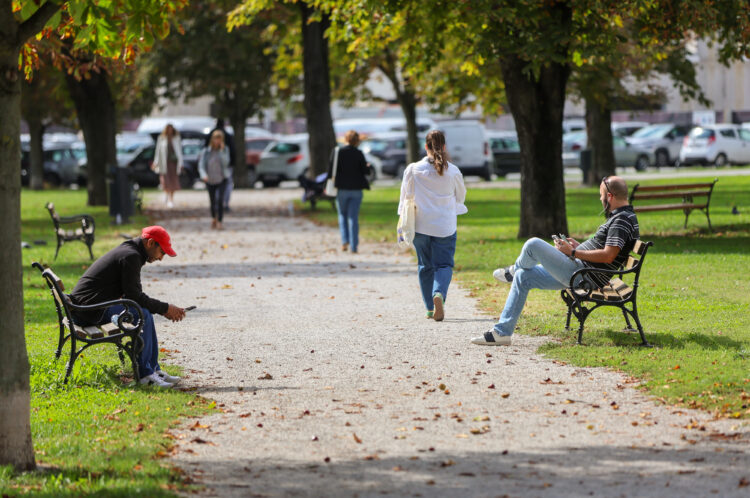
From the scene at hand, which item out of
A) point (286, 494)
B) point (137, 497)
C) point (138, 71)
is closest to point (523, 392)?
point (286, 494)

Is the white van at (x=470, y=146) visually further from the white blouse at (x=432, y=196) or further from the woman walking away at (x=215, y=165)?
the white blouse at (x=432, y=196)

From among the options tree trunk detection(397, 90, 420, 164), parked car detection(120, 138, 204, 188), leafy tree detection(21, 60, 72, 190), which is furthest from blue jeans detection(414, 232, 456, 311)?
leafy tree detection(21, 60, 72, 190)

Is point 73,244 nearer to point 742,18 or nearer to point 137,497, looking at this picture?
point 742,18

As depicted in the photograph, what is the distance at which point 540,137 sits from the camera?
18016 mm

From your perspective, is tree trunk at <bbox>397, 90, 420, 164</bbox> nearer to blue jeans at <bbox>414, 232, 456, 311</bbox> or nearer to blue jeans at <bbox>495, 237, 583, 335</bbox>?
blue jeans at <bbox>414, 232, 456, 311</bbox>

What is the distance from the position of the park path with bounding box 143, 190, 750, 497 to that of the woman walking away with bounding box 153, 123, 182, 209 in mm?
14057

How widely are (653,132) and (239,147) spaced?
17198 mm

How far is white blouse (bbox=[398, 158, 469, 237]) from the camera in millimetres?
10984

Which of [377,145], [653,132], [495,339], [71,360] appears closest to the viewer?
[71,360]

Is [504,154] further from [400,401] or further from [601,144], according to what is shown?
[400,401]

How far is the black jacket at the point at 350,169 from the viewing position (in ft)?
58.0

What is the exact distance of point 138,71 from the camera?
39.5 m

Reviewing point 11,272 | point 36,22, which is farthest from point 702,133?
point 11,272

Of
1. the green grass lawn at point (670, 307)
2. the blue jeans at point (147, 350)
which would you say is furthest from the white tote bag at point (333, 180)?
the blue jeans at point (147, 350)
